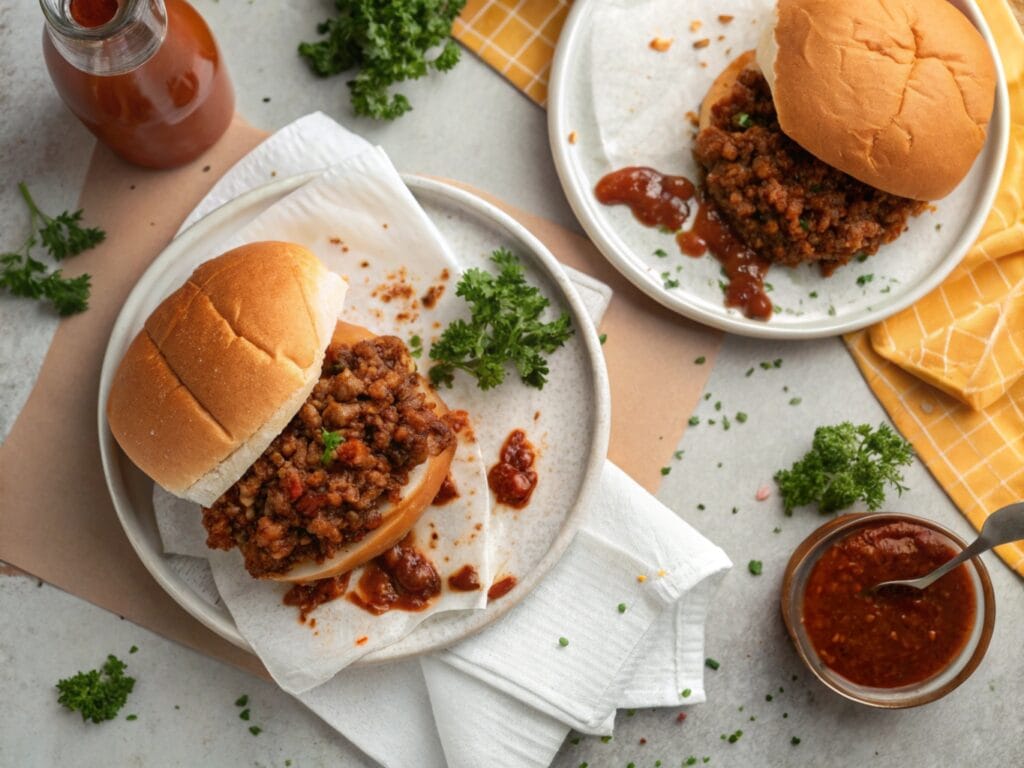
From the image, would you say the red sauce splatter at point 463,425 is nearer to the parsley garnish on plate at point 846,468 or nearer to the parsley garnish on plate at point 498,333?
the parsley garnish on plate at point 498,333

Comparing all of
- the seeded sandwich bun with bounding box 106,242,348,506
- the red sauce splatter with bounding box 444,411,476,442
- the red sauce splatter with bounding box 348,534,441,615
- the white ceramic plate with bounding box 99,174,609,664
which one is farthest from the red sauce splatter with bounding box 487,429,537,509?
the seeded sandwich bun with bounding box 106,242,348,506

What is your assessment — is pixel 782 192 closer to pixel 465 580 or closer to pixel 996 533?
pixel 996 533

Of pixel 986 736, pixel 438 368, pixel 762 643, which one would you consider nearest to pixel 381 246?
pixel 438 368

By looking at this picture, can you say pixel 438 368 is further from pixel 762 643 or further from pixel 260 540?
pixel 762 643

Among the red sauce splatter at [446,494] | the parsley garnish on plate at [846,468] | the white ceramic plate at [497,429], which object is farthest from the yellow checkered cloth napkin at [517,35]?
the parsley garnish on plate at [846,468]

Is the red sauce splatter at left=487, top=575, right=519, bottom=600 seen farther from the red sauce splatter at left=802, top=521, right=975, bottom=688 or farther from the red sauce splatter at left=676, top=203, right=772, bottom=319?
the red sauce splatter at left=676, top=203, right=772, bottom=319

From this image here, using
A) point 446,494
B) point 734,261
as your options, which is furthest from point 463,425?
point 734,261
